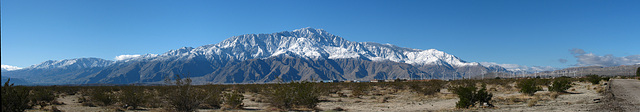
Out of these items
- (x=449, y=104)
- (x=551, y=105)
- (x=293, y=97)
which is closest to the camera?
(x=551, y=105)

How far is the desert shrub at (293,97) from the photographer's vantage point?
19.9m

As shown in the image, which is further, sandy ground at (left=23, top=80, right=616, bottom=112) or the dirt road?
sandy ground at (left=23, top=80, right=616, bottom=112)

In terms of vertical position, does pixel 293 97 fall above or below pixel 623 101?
above

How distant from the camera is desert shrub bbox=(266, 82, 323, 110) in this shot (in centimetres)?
1986

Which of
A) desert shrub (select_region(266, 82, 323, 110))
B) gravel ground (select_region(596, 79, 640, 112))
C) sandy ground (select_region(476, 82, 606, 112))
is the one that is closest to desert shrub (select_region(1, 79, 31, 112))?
desert shrub (select_region(266, 82, 323, 110))

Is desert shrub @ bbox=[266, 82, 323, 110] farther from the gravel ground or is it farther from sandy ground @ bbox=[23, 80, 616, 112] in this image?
the gravel ground

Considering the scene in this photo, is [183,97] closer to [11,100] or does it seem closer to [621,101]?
[11,100]

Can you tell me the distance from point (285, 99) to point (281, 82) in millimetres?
1433

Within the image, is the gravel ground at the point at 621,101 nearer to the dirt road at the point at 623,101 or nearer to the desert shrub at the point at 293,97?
the dirt road at the point at 623,101

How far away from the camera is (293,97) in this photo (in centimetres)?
1973

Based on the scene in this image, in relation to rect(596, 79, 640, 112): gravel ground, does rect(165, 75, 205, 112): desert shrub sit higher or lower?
higher

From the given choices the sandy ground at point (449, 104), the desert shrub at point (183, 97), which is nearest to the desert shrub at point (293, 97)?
the sandy ground at point (449, 104)

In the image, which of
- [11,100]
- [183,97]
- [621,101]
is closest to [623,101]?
[621,101]

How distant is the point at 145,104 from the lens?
2238 centimetres
